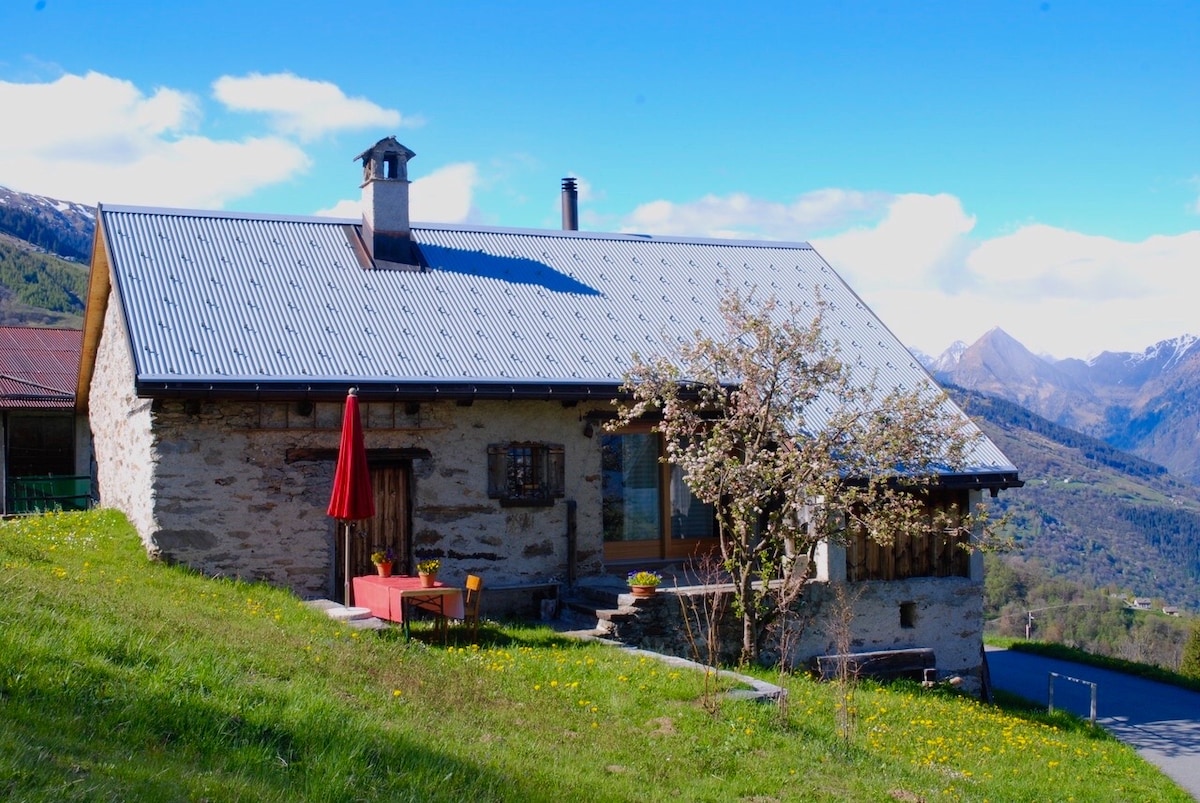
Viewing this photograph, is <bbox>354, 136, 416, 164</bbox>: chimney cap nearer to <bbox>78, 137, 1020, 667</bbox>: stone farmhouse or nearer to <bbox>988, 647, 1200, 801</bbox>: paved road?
<bbox>78, 137, 1020, 667</bbox>: stone farmhouse

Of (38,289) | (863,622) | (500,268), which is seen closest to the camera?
(863,622)

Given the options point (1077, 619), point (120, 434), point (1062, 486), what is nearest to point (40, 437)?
point (120, 434)

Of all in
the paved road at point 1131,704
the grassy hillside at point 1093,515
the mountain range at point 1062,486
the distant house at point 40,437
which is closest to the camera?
the paved road at point 1131,704

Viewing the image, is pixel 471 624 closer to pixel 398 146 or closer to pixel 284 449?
pixel 284 449

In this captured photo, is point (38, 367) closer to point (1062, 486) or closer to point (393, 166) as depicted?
point (393, 166)

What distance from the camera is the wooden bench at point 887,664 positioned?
45.5ft

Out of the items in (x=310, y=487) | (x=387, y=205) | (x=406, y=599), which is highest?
(x=387, y=205)

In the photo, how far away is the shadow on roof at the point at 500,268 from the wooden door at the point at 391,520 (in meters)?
3.94

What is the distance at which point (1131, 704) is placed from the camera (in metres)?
16.3

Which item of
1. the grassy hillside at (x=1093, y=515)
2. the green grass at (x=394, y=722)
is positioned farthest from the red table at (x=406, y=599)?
the grassy hillside at (x=1093, y=515)

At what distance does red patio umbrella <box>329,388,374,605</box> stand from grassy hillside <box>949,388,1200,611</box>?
8529 centimetres

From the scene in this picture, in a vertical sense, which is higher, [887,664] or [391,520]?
[391,520]

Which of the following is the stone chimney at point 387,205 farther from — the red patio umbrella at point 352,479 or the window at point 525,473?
the red patio umbrella at point 352,479

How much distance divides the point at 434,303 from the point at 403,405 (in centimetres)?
235
